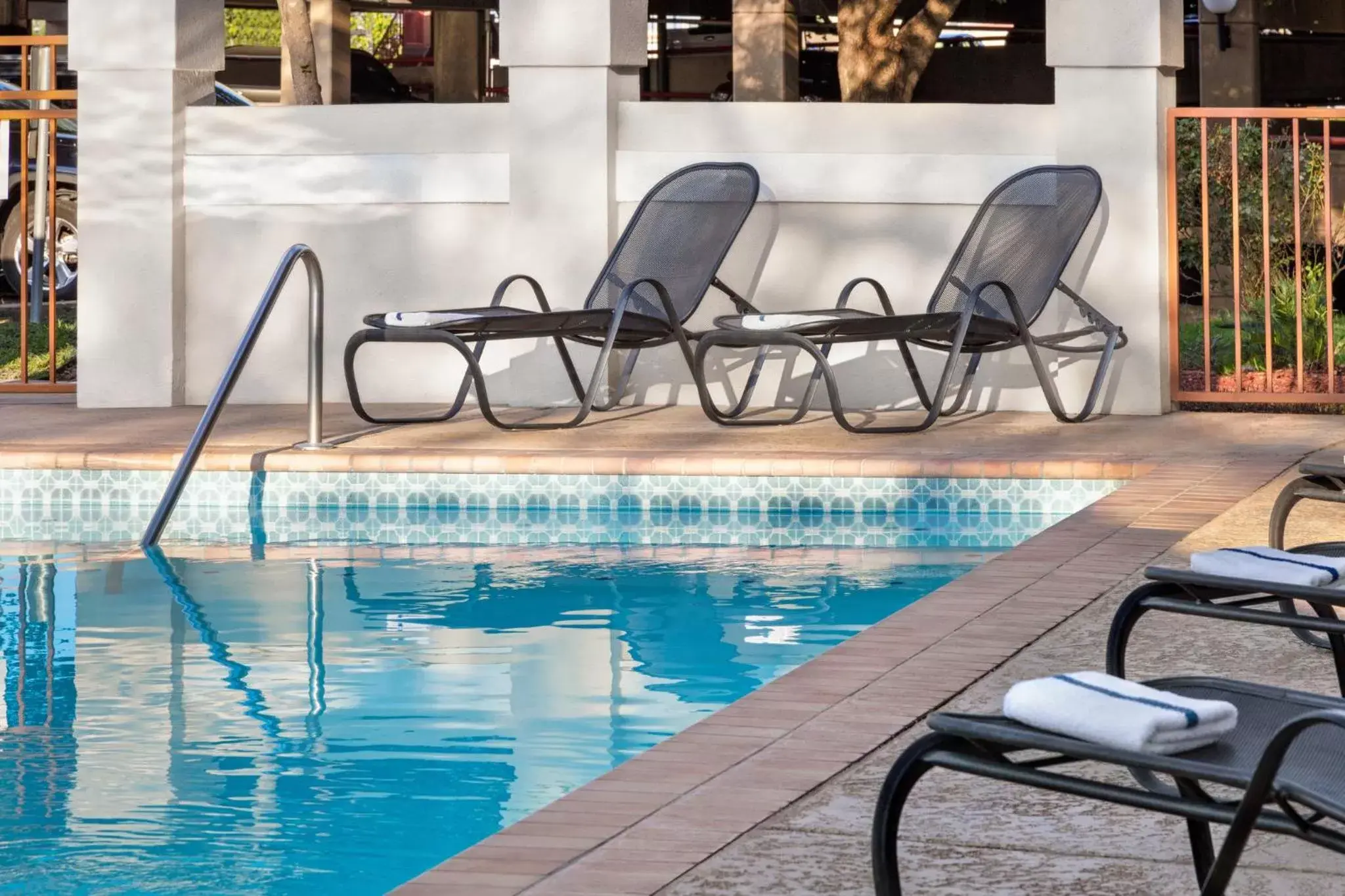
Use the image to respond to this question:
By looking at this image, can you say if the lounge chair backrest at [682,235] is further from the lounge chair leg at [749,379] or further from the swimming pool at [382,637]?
the swimming pool at [382,637]

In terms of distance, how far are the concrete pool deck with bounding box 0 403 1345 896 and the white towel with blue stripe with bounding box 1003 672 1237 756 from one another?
55cm

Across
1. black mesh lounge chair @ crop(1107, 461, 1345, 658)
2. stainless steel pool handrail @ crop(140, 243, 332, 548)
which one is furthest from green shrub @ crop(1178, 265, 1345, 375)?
black mesh lounge chair @ crop(1107, 461, 1345, 658)

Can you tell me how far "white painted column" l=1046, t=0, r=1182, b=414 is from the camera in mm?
8586

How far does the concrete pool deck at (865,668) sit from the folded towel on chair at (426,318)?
454 millimetres

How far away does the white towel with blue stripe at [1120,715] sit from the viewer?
6.70ft

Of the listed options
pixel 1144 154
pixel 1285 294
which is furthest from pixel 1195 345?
pixel 1144 154

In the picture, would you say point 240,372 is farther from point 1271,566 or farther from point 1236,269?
point 1271,566

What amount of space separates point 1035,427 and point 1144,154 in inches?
53.4

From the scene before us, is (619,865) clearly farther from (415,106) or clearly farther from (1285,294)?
(1285,294)

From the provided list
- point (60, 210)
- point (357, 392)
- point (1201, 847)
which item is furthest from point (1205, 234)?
point (60, 210)

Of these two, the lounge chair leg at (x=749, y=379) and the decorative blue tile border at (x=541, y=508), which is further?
the lounge chair leg at (x=749, y=379)

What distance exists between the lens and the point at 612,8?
8914 mm

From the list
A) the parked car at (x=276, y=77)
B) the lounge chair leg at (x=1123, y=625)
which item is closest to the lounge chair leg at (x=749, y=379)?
the lounge chair leg at (x=1123, y=625)

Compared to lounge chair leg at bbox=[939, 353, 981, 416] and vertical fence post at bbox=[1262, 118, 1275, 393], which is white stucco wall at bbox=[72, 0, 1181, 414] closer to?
lounge chair leg at bbox=[939, 353, 981, 416]
